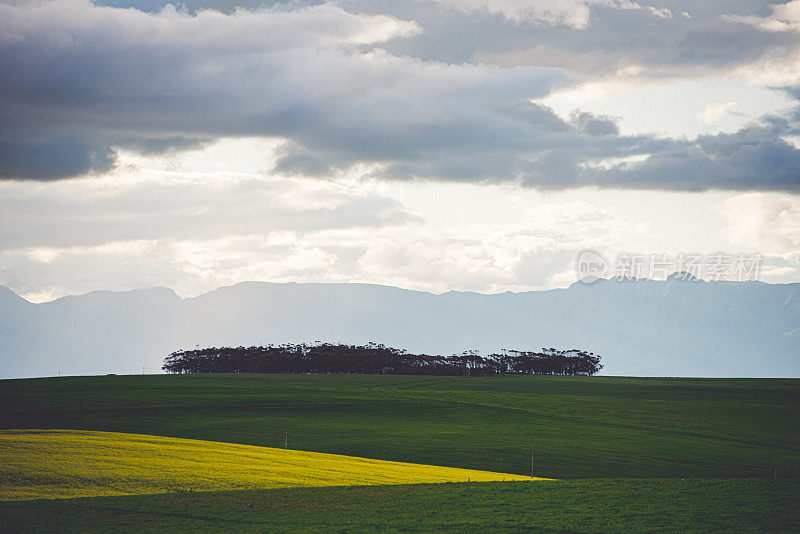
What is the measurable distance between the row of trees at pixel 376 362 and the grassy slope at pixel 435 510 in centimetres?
13603

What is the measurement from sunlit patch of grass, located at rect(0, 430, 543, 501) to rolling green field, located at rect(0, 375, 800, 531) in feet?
10.1

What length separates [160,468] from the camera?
4244 centimetres

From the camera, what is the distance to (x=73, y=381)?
123m

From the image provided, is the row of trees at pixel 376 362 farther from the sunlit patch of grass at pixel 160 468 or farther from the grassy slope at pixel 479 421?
the sunlit patch of grass at pixel 160 468

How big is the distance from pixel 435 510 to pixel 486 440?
36.3 m

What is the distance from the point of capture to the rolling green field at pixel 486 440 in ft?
104

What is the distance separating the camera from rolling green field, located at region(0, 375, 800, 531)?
31844 mm

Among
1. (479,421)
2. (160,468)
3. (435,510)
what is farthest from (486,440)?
(435,510)

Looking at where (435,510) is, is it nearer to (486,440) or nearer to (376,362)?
(486,440)

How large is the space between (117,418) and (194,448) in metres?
27.8

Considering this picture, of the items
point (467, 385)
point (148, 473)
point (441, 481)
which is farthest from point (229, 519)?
point (467, 385)

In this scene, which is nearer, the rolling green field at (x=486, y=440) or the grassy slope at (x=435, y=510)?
the grassy slope at (x=435, y=510)

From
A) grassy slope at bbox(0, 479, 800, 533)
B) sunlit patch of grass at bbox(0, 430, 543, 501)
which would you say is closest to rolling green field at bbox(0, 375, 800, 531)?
grassy slope at bbox(0, 479, 800, 533)

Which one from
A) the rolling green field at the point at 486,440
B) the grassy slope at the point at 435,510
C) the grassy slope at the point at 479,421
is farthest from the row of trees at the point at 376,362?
the grassy slope at the point at 435,510
